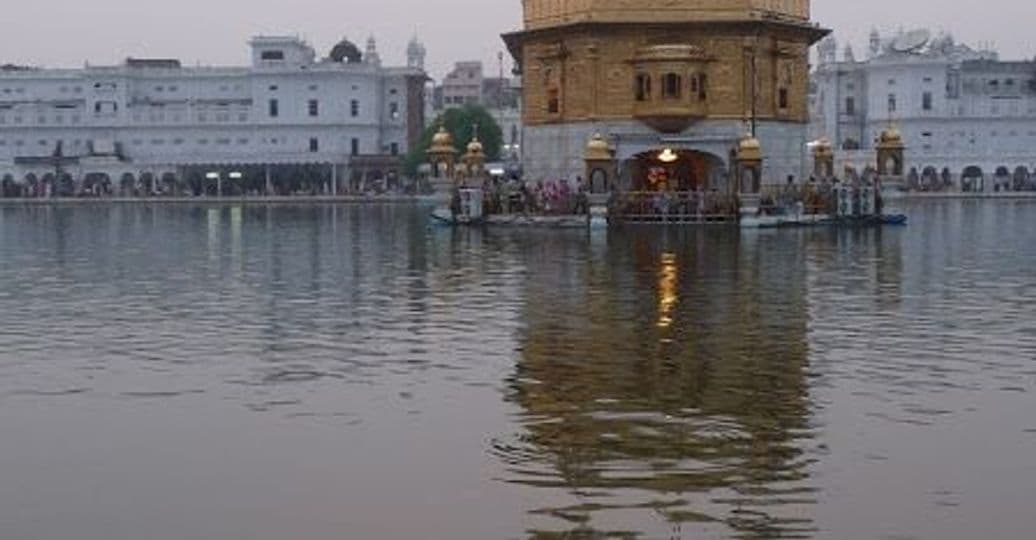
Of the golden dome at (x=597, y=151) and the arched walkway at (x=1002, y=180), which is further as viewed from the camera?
the arched walkway at (x=1002, y=180)

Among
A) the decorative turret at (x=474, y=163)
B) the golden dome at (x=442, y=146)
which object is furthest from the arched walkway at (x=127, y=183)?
the golden dome at (x=442, y=146)

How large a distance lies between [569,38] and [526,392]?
1663 inches

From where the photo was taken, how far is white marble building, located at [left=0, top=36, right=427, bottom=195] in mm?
116062

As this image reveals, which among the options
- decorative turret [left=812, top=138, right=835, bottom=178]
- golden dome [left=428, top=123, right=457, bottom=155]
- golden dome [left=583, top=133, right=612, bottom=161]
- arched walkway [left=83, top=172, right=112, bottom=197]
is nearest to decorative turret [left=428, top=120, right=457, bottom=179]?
golden dome [left=428, top=123, right=457, bottom=155]

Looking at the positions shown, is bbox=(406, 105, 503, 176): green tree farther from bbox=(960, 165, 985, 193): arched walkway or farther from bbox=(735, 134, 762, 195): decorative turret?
bbox=(735, 134, 762, 195): decorative turret

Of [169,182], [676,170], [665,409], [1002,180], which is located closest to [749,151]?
[676,170]

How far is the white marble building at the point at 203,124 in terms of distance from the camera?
381 feet

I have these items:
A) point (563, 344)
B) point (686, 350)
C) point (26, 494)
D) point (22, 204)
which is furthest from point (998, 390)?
point (22, 204)

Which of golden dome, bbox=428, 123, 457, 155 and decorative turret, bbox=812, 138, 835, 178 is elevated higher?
golden dome, bbox=428, 123, 457, 155

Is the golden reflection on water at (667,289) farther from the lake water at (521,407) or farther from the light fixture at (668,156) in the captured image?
the light fixture at (668,156)

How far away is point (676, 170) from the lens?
56.4 meters

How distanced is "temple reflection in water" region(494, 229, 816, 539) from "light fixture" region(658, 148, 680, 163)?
Result: 2943cm

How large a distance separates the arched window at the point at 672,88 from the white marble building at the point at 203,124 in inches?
2546

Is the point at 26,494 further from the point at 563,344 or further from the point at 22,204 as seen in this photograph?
the point at 22,204
